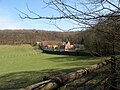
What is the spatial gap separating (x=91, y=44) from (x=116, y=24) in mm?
576

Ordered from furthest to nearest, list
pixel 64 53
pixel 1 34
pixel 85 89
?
pixel 1 34 < pixel 64 53 < pixel 85 89

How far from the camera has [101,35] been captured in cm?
331

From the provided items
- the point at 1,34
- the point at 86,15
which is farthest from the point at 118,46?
the point at 1,34

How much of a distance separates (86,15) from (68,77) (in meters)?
1.48

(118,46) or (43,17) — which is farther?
(118,46)

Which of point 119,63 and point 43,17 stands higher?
point 43,17

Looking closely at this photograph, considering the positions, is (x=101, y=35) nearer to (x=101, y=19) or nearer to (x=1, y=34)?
(x=101, y=19)

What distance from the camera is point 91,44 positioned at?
11.9 feet

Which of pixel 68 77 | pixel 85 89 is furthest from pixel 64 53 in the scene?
pixel 68 77

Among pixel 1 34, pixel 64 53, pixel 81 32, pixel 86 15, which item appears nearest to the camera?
pixel 86 15

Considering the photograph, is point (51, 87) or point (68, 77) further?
point (68, 77)

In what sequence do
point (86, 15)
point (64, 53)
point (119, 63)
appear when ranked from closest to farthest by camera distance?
point (86, 15) → point (119, 63) → point (64, 53)

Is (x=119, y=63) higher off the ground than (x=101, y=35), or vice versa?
(x=101, y=35)

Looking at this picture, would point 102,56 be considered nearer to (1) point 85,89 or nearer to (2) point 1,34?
(1) point 85,89
